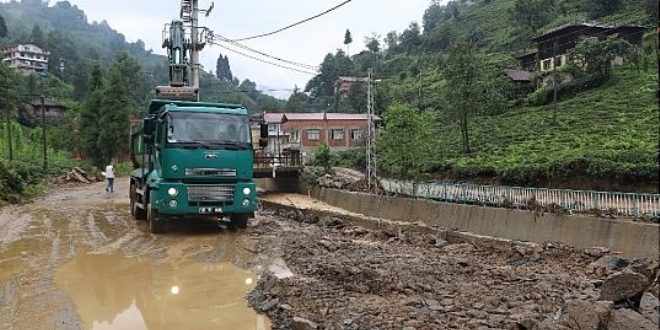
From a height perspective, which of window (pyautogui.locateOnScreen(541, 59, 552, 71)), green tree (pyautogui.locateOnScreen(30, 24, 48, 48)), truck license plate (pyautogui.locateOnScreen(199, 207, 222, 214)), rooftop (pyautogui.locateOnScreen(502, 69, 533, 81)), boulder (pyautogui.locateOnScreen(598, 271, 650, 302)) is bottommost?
boulder (pyautogui.locateOnScreen(598, 271, 650, 302))

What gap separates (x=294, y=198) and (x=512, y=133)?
15.4 metres

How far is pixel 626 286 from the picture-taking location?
6.30 m

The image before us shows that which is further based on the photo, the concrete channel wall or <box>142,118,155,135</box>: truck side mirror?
<box>142,118,155,135</box>: truck side mirror

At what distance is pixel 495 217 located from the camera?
14906mm

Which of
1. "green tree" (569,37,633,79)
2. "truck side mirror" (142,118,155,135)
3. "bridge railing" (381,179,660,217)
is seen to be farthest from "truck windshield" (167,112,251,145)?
"green tree" (569,37,633,79)

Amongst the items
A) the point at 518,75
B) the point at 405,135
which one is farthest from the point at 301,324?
the point at 518,75

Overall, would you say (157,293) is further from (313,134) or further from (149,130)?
(313,134)

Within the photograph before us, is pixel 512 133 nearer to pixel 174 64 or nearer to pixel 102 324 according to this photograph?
pixel 174 64

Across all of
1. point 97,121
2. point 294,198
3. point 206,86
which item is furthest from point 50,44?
point 294,198

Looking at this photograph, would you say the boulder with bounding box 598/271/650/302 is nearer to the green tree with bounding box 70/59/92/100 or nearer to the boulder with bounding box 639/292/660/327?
the boulder with bounding box 639/292/660/327

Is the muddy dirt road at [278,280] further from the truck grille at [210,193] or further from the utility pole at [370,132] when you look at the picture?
the utility pole at [370,132]

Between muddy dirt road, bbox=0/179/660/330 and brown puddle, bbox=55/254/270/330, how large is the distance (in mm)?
27

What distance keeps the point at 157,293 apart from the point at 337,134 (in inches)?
1856

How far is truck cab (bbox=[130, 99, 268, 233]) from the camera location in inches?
509
